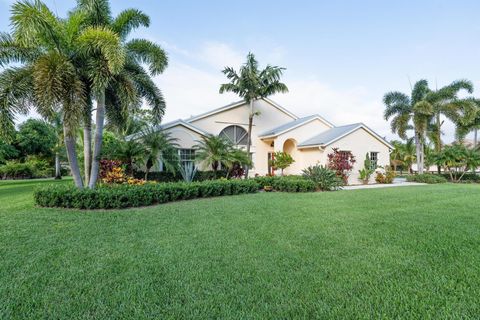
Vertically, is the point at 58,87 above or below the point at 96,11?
below

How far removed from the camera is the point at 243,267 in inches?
143

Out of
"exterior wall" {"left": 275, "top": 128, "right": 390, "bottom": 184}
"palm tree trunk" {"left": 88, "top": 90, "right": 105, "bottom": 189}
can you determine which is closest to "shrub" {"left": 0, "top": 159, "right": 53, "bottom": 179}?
"palm tree trunk" {"left": 88, "top": 90, "right": 105, "bottom": 189}

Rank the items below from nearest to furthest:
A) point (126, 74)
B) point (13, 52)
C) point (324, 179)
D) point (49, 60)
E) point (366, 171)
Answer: point (49, 60), point (13, 52), point (126, 74), point (324, 179), point (366, 171)

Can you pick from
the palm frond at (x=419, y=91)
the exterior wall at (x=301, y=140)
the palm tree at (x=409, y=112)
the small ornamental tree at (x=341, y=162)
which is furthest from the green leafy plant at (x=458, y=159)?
the exterior wall at (x=301, y=140)

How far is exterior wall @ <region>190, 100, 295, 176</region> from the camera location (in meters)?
20.1

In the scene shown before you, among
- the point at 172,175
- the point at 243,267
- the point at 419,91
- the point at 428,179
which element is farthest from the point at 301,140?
the point at 243,267

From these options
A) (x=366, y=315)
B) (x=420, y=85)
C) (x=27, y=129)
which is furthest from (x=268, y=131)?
(x=27, y=129)

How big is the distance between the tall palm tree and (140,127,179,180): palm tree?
12.3ft

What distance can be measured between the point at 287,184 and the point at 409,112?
54.3 ft

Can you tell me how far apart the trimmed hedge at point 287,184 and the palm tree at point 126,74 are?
6.71 meters

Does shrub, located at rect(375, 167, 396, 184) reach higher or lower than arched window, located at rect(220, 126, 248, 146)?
lower

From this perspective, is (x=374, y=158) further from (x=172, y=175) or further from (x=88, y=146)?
(x=88, y=146)

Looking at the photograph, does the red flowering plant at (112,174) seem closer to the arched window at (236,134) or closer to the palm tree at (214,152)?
the palm tree at (214,152)

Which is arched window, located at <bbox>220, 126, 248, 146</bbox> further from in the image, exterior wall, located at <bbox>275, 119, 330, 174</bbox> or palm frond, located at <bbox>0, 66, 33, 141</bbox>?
palm frond, located at <bbox>0, 66, 33, 141</bbox>
